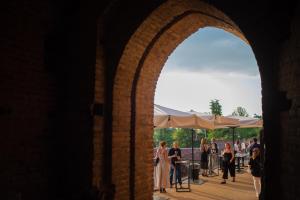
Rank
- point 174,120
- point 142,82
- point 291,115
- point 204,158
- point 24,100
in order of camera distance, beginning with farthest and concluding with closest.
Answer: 1. point 204,158
2. point 174,120
3. point 142,82
4. point 24,100
5. point 291,115

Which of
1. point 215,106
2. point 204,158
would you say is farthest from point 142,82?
point 215,106

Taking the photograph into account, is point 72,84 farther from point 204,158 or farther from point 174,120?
point 204,158

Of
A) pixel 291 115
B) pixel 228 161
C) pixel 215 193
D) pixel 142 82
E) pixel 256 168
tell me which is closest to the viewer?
pixel 291 115

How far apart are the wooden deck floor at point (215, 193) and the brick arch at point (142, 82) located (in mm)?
3275

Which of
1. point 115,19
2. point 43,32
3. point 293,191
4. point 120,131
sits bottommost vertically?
point 293,191

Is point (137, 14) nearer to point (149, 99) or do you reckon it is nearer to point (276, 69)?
point (149, 99)

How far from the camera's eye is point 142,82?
6.42 m

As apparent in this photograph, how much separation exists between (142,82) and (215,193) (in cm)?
538

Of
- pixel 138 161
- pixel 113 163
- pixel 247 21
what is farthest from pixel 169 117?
pixel 247 21

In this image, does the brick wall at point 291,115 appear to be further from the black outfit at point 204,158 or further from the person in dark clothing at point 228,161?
the black outfit at point 204,158

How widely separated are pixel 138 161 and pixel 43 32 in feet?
9.30

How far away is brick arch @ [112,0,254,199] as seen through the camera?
573 centimetres

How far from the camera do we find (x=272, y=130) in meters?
4.28

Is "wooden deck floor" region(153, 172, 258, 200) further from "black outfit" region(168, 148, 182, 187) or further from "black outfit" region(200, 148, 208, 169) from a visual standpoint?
"black outfit" region(200, 148, 208, 169)
